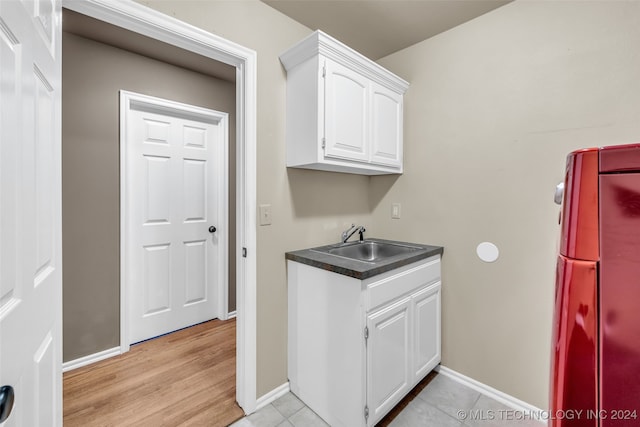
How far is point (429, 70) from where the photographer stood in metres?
2.04

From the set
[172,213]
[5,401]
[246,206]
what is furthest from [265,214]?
[172,213]

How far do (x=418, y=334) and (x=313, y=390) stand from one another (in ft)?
2.36

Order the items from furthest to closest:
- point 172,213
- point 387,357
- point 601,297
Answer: point 172,213 → point 387,357 → point 601,297

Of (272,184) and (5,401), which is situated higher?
(272,184)

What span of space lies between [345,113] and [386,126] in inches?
17.2

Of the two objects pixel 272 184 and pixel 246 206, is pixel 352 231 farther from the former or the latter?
pixel 246 206

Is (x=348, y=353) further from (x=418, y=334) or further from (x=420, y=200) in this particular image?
(x=420, y=200)

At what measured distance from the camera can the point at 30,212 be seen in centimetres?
70

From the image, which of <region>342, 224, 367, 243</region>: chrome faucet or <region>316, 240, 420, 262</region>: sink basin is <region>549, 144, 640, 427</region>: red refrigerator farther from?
<region>342, 224, 367, 243</region>: chrome faucet

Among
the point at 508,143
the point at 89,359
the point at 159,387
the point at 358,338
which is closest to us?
the point at 358,338

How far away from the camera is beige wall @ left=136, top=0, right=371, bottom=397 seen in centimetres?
162

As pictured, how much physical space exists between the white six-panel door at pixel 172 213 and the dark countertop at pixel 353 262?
54.3 inches

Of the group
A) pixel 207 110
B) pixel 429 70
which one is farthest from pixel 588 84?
pixel 207 110

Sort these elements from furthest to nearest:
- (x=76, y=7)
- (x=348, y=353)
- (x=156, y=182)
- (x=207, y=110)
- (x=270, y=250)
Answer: (x=207, y=110), (x=156, y=182), (x=270, y=250), (x=348, y=353), (x=76, y=7)
